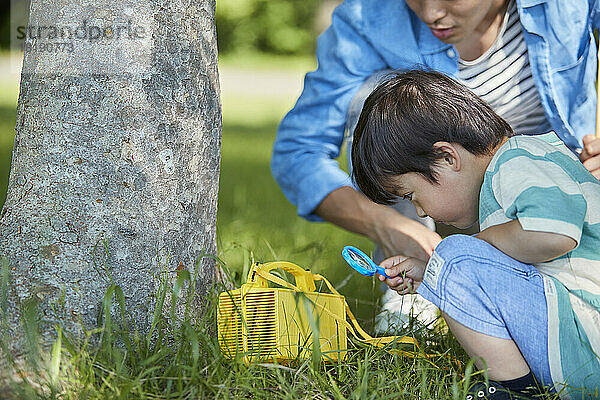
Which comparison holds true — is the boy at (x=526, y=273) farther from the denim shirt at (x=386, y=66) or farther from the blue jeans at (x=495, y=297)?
the denim shirt at (x=386, y=66)

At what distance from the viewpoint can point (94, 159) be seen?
162 cm

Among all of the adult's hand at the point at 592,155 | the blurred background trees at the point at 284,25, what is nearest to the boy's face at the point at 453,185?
the adult's hand at the point at 592,155

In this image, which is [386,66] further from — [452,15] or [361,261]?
[361,261]

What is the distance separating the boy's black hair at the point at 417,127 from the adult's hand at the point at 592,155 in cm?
38

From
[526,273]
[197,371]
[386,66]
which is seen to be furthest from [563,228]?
[386,66]

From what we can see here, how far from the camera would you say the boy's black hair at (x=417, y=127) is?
178 centimetres

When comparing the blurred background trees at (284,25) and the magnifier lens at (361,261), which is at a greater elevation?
the blurred background trees at (284,25)

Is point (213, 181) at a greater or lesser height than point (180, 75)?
lesser

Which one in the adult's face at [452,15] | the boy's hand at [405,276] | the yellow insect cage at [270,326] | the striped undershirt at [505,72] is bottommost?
the yellow insect cage at [270,326]

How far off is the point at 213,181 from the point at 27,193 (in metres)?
0.44

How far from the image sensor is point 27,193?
5.36ft

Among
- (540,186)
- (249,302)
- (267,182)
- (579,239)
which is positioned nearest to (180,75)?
(249,302)

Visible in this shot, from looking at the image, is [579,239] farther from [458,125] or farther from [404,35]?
[404,35]

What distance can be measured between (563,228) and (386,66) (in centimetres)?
112
